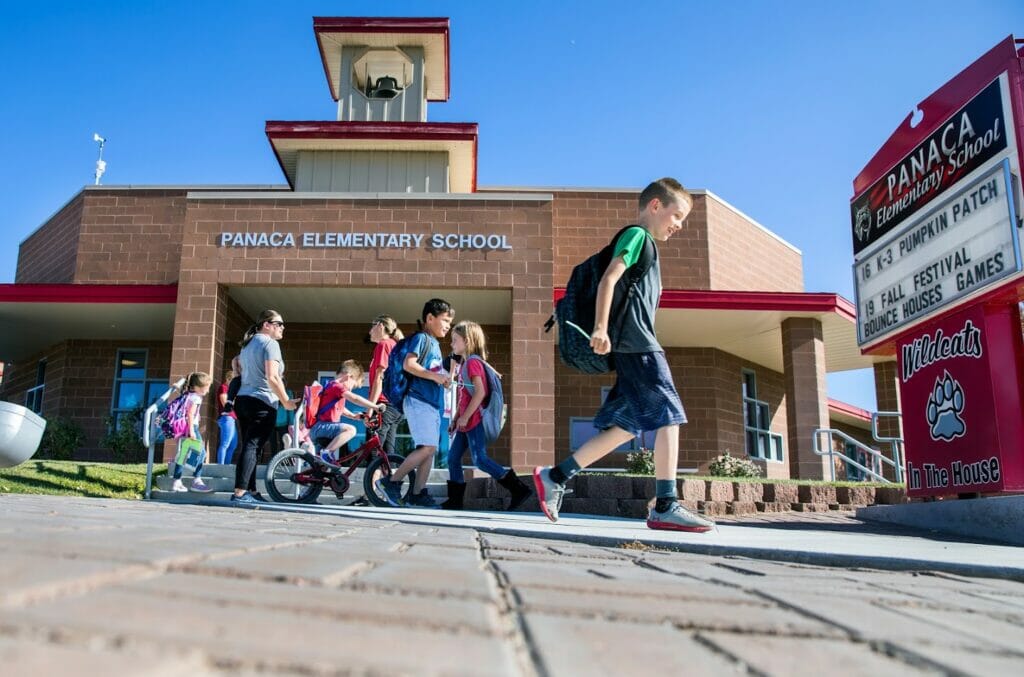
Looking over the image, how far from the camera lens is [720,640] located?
1297 mm

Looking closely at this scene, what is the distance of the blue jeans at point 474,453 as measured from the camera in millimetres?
6655

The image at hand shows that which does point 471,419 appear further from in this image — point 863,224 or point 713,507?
point 863,224

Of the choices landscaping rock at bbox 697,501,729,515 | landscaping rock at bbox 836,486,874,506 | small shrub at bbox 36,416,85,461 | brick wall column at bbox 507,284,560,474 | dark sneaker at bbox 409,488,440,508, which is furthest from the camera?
small shrub at bbox 36,416,85,461

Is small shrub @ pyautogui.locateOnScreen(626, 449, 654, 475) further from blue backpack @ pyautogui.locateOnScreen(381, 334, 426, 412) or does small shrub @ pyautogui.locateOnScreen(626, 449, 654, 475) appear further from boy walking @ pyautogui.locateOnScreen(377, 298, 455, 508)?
blue backpack @ pyautogui.locateOnScreen(381, 334, 426, 412)

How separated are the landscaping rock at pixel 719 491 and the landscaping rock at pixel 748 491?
8cm

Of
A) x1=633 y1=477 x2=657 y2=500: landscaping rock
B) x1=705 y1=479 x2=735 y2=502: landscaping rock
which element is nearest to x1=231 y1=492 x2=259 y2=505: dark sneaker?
x1=633 y1=477 x2=657 y2=500: landscaping rock

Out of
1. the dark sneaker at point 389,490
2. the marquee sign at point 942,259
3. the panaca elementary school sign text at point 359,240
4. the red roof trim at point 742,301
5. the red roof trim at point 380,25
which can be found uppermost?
the red roof trim at point 380,25

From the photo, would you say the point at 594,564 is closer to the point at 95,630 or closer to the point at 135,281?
the point at 95,630

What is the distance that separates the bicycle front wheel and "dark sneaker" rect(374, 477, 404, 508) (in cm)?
61

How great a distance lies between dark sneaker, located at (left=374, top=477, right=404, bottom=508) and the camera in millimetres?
7023

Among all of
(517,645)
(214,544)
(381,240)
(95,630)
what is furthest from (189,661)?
(381,240)

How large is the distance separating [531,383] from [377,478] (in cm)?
540

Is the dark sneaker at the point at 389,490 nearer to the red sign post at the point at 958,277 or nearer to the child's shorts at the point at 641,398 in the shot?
the child's shorts at the point at 641,398


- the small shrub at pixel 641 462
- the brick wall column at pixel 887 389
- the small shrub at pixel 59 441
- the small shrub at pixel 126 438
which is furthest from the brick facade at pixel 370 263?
the brick wall column at pixel 887 389
